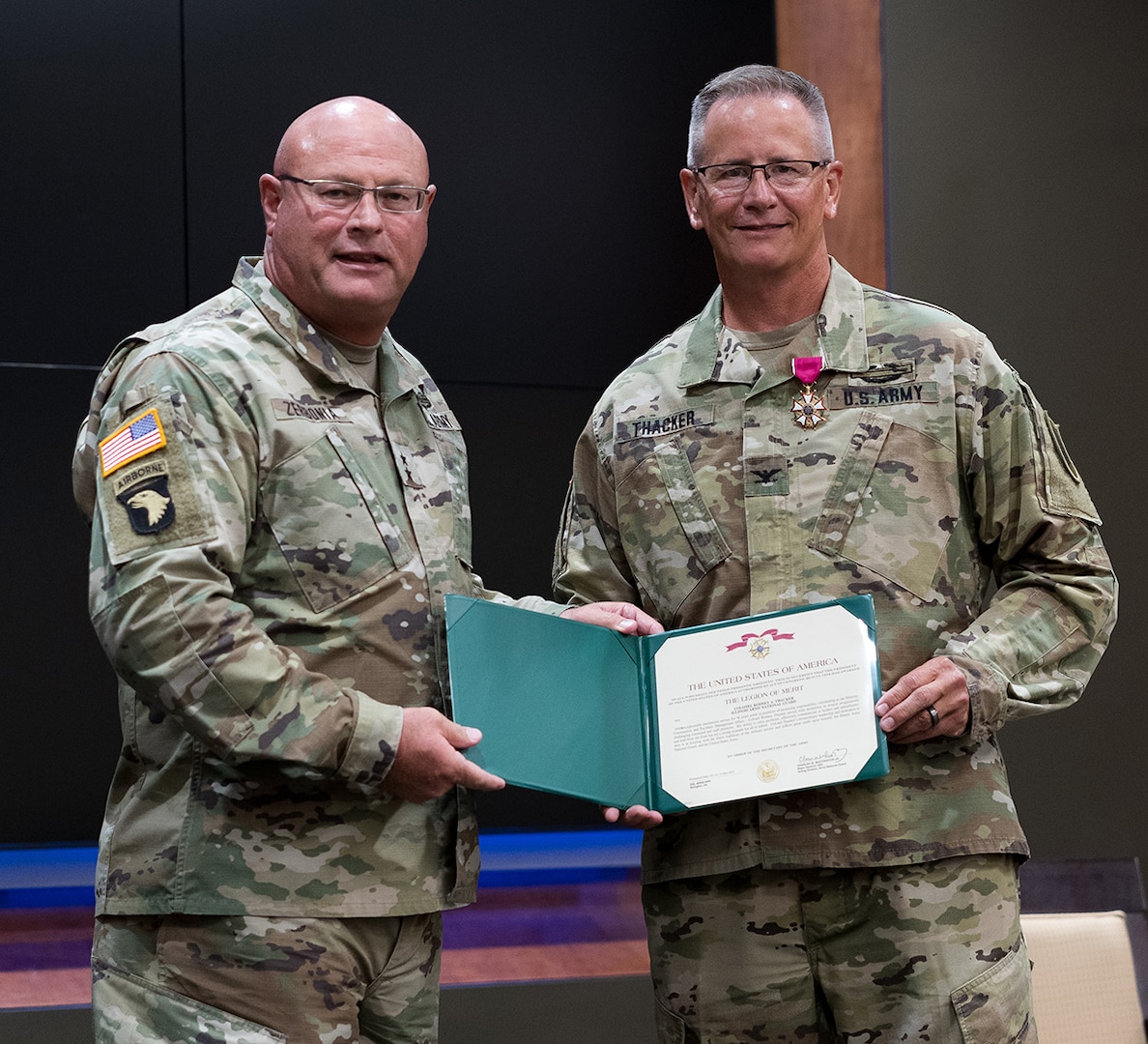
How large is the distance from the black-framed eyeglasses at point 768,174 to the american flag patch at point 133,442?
893mm

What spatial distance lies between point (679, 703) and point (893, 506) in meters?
0.42

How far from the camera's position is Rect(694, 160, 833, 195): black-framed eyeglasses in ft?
6.73

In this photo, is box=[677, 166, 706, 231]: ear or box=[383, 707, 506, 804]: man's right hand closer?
box=[383, 707, 506, 804]: man's right hand

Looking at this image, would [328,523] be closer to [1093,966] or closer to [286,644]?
[286,644]

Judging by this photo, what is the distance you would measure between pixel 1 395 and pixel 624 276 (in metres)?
2.04

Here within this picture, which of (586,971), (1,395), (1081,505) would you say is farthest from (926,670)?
(1,395)

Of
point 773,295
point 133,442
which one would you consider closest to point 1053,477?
point 773,295

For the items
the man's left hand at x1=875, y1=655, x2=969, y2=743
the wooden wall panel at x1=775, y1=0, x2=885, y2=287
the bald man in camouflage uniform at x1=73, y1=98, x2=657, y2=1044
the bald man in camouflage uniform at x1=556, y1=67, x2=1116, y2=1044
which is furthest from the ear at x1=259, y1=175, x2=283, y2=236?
the wooden wall panel at x1=775, y1=0, x2=885, y2=287

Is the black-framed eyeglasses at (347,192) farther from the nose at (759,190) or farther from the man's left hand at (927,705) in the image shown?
the man's left hand at (927,705)

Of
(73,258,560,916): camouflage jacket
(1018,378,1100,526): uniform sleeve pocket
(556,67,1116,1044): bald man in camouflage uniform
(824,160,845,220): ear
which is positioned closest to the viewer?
(73,258,560,916): camouflage jacket

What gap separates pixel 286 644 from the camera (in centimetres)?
177

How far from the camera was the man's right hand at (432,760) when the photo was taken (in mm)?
1681

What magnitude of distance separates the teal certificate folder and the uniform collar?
0.40 metres

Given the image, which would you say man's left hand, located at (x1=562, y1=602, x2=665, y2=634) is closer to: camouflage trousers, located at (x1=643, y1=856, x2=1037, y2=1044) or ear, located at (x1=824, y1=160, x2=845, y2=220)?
camouflage trousers, located at (x1=643, y1=856, x2=1037, y2=1044)
